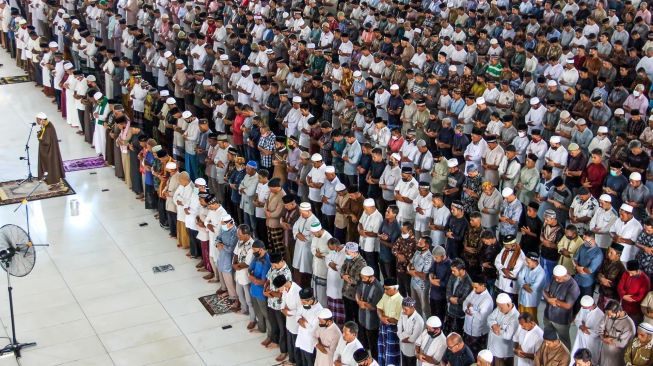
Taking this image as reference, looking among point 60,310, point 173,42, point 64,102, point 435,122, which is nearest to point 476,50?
point 435,122

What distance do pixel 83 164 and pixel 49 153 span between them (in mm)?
1890

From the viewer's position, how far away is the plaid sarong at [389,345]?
12.8 metres

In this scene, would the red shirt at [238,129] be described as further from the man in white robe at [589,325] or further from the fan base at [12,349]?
the man in white robe at [589,325]

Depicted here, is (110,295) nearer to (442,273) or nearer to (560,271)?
(442,273)

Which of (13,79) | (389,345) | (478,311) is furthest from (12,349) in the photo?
(13,79)

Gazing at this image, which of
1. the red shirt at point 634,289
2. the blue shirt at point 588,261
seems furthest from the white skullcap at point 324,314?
the red shirt at point 634,289

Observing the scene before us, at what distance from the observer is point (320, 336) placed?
12.5 metres

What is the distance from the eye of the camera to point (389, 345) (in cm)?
1293

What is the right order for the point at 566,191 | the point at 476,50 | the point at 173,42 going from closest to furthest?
the point at 566,191 < the point at 476,50 < the point at 173,42

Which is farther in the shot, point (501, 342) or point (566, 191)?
point (566, 191)

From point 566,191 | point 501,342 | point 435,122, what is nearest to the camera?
point 501,342

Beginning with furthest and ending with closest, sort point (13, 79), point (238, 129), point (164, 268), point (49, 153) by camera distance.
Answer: point (13, 79), point (238, 129), point (49, 153), point (164, 268)

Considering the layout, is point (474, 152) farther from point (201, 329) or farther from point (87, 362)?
point (87, 362)

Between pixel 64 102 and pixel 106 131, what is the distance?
312 centimetres
